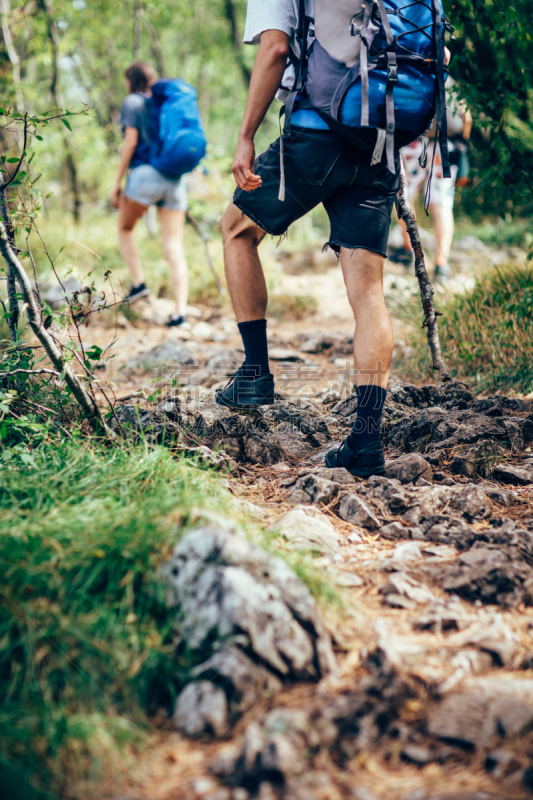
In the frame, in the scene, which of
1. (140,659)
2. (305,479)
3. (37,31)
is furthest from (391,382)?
(37,31)

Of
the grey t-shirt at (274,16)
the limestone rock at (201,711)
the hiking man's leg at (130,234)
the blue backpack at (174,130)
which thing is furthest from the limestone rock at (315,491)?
the blue backpack at (174,130)

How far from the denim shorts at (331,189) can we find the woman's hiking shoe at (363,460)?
29.8 inches

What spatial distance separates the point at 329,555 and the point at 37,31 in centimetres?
966

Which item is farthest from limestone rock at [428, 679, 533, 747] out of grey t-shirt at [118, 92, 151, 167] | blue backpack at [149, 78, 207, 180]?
grey t-shirt at [118, 92, 151, 167]

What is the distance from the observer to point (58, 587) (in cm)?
137

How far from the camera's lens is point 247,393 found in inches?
110

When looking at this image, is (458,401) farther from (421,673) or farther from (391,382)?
(421,673)

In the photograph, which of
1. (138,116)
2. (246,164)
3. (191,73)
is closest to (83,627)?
(246,164)

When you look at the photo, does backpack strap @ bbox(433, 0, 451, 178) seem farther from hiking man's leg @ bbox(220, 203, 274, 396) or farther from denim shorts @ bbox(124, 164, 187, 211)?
denim shorts @ bbox(124, 164, 187, 211)

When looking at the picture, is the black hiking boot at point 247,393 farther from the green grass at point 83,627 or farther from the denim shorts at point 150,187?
the denim shorts at point 150,187

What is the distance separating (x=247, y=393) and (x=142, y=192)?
280cm

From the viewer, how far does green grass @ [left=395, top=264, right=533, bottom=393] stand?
3.50 metres

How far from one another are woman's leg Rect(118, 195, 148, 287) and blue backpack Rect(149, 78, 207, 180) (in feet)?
1.23

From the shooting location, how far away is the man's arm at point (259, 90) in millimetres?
2102
